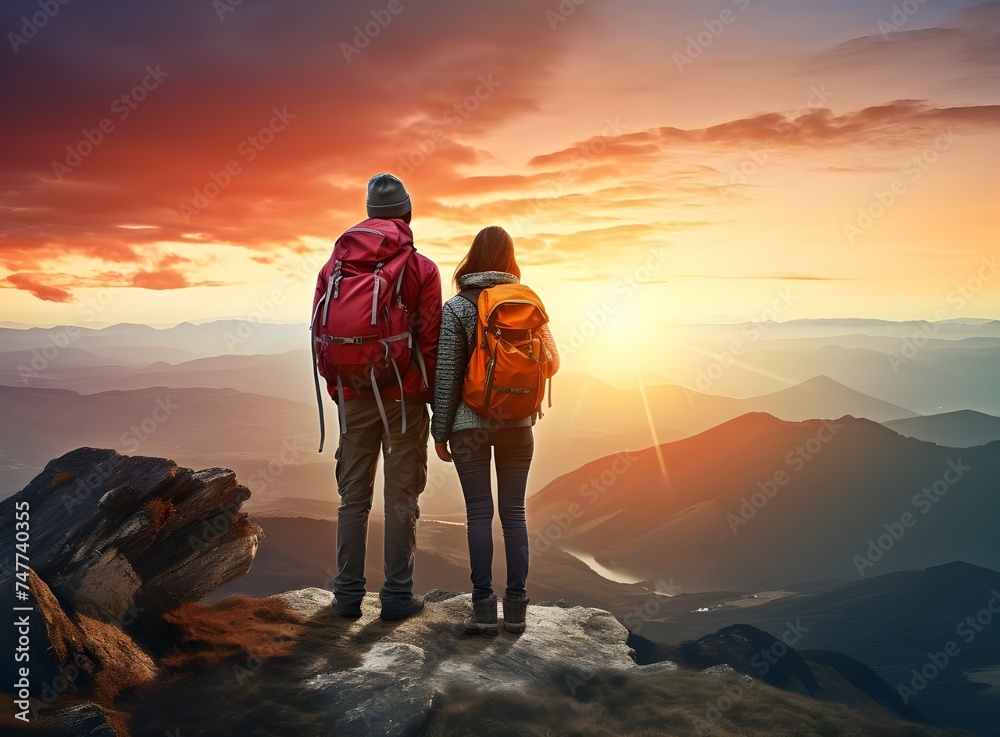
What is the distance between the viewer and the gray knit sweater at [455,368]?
20.3 feet

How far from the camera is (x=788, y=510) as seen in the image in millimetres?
54969

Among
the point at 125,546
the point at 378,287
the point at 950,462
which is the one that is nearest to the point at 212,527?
the point at 125,546

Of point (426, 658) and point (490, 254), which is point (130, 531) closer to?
point (426, 658)

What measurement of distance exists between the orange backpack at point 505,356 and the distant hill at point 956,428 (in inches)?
3960

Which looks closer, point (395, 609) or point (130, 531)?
point (130, 531)

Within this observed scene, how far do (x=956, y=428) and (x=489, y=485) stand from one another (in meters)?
110

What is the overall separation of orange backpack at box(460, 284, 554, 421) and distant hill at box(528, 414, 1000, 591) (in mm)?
47066

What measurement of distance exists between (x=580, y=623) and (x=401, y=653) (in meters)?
2.99

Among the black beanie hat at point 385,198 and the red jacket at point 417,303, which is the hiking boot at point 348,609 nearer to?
the red jacket at point 417,303

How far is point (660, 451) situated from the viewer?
70125 mm

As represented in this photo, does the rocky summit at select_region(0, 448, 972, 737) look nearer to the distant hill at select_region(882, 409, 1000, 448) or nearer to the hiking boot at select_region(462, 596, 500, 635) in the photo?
the hiking boot at select_region(462, 596, 500, 635)

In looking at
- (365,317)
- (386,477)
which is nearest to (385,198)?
(365,317)

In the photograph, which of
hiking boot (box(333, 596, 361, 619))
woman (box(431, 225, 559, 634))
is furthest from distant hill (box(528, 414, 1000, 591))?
woman (box(431, 225, 559, 634))

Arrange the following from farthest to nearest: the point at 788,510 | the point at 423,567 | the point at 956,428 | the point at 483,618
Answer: the point at 956,428 → the point at 788,510 → the point at 423,567 → the point at 483,618
